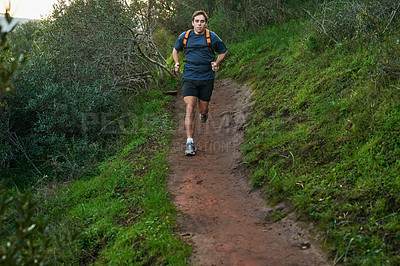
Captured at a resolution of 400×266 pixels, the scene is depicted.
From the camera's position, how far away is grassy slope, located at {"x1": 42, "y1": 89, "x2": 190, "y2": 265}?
14.1ft

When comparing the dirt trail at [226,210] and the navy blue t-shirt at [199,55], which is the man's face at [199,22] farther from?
the dirt trail at [226,210]

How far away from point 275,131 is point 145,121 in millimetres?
3881

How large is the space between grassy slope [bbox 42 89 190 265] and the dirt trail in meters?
0.24

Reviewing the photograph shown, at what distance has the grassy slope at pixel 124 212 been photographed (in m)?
4.30

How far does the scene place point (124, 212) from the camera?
18.0ft

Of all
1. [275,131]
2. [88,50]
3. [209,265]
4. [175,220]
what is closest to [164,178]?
[175,220]

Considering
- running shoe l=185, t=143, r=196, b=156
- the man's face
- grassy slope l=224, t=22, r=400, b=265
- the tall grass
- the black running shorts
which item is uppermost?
the man's face

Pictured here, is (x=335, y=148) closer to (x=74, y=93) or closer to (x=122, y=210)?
(x=122, y=210)

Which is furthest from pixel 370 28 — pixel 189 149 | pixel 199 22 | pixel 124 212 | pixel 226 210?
pixel 124 212

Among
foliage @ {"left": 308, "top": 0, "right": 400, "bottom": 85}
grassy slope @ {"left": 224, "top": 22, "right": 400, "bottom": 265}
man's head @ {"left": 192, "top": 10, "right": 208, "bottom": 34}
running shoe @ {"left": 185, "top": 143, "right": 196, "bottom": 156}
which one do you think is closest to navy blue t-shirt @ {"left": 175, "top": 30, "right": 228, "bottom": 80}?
man's head @ {"left": 192, "top": 10, "right": 208, "bottom": 34}

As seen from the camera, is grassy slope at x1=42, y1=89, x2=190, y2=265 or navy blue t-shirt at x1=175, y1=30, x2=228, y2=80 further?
navy blue t-shirt at x1=175, y1=30, x2=228, y2=80

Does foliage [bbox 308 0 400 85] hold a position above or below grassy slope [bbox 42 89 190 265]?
above

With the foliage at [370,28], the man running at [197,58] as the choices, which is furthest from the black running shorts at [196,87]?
the foliage at [370,28]

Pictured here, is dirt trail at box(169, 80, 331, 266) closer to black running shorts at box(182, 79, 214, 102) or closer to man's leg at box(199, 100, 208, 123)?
man's leg at box(199, 100, 208, 123)
